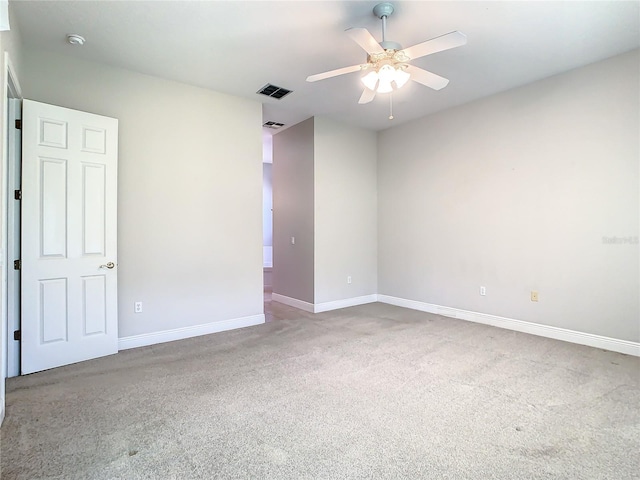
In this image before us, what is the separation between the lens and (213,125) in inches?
157

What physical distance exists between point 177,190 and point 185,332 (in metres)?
1.60

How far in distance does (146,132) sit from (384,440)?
3.57 meters

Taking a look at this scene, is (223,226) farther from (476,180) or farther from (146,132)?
(476,180)

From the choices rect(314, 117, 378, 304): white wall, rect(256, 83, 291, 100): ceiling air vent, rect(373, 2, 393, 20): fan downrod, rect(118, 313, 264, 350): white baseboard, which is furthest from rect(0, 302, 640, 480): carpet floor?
rect(256, 83, 291, 100): ceiling air vent

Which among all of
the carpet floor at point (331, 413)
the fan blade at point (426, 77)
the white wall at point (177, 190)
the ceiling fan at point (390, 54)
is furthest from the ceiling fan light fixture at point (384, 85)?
the carpet floor at point (331, 413)

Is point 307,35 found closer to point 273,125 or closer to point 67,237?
point 273,125

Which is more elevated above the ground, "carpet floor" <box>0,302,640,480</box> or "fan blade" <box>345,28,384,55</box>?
"fan blade" <box>345,28,384,55</box>

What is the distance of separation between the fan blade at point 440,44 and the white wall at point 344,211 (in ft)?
9.06

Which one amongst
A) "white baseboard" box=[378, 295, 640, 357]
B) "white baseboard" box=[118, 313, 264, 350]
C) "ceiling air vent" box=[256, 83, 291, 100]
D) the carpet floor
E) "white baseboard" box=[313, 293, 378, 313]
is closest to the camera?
the carpet floor

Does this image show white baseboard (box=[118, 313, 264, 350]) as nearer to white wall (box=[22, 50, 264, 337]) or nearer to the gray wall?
white wall (box=[22, 50, 264, 337])

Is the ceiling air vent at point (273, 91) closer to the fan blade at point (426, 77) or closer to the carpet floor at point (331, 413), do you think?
the fan blade at point (426, 77)

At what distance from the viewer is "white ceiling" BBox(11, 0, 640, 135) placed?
2490mm

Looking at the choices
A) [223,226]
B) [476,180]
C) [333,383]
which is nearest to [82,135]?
[223,226]

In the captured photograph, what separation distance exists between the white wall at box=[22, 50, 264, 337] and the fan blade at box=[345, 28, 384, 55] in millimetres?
2284
